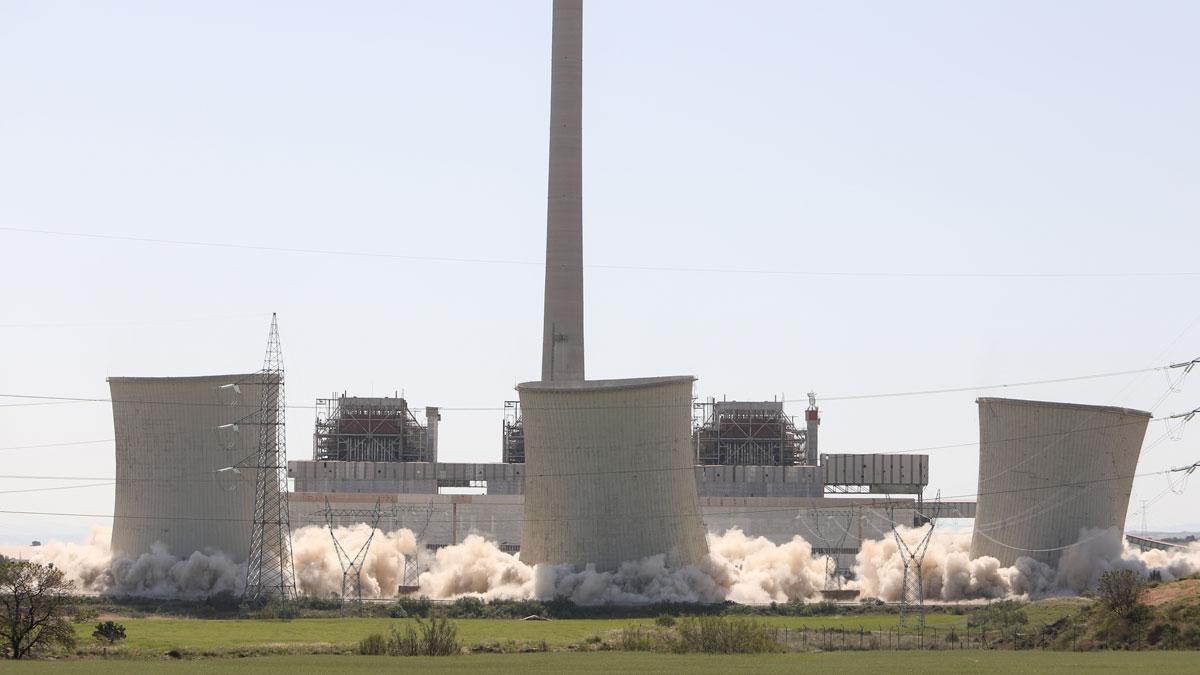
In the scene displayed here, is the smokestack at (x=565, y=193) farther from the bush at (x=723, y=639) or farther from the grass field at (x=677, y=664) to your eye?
the grass field at (x=677, y=664)

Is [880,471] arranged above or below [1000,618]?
above

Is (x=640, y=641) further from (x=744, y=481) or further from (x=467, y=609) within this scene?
(x=744, y=481)

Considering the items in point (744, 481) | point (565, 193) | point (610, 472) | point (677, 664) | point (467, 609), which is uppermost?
point (565, 193)

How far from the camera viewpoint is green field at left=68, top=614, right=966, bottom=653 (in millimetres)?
68688

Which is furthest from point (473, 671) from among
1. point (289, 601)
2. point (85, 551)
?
point (85, 551)

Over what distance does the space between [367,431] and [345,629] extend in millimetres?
48921

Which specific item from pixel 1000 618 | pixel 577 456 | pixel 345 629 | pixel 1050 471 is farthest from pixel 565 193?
pixel 1000 618

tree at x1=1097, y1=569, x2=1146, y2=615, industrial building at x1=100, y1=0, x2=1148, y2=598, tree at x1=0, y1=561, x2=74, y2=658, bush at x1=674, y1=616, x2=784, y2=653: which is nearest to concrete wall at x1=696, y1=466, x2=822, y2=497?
industrial building at x1=100, y1=0, x2=1148, y2=598

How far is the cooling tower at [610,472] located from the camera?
90.1m

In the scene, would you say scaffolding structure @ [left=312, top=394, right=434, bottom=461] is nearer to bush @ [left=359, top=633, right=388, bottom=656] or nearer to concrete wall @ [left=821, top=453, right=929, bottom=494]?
concrete wall @ [left=821, top=453, right=929, bottom=494]

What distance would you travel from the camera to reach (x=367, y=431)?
12394 centimetres

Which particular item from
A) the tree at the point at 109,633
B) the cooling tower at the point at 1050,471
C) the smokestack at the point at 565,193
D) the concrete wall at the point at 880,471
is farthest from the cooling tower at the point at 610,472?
the concrete wall at the point at 880,471

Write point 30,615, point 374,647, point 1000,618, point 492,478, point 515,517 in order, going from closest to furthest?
point 30,615, point 374,647, point 1000,618, point 515,517, point 492,478

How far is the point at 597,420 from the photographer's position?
90000 millimetres
